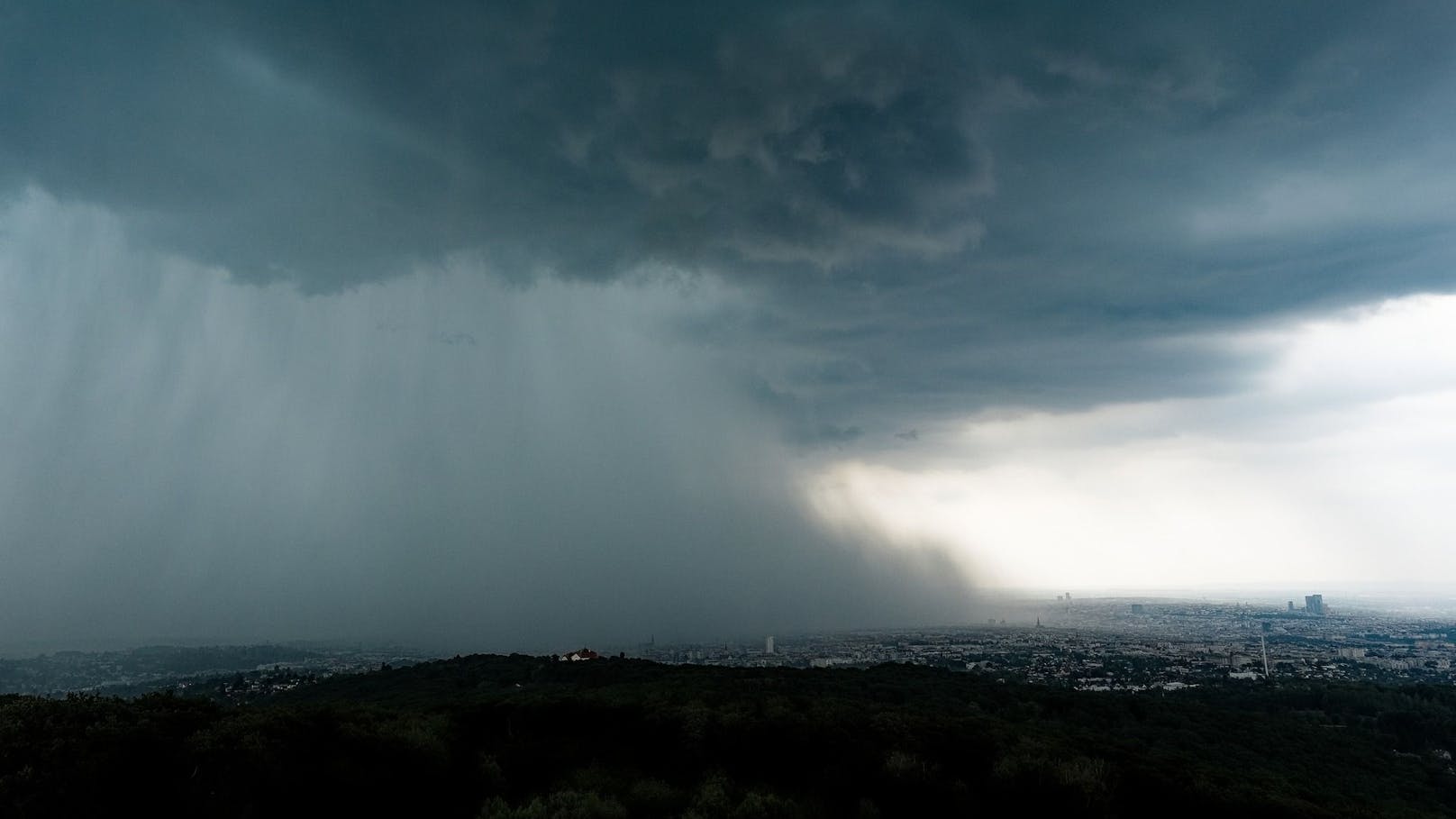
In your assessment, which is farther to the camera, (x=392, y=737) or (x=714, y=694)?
(x=714, y=694)

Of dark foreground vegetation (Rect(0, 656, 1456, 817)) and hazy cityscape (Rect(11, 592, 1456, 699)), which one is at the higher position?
dark foreground vegetation (Rect(0, 656, 1456, 817))

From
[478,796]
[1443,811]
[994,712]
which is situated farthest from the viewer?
[994,712]

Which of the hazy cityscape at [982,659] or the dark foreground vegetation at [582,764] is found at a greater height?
the dark foreground vegetation at [582,764]

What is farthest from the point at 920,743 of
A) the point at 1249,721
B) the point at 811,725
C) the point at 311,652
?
the point at 311,652

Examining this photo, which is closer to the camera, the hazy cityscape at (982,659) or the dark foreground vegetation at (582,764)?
the dark foreground vegetation at (582,764)

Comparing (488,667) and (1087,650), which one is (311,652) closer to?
(488,667)

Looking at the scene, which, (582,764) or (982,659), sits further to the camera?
(982,659)

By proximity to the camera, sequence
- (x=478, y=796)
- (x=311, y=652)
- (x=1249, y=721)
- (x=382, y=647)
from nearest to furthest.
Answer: (x=478, y=796) < (x=1249, y=721) < (x=311, y=652) < (x=382, y=647)

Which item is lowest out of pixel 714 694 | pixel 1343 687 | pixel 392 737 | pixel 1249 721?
pixel 1343 687

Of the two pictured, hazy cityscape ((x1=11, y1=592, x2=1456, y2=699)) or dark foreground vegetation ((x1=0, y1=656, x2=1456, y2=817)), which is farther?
hazy cityscape ((x1=11, y1=592, x2=1456, y2=699))

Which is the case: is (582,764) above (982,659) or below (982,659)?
above

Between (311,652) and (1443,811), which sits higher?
(1443,811)
